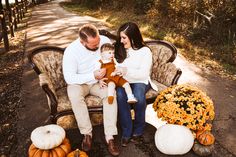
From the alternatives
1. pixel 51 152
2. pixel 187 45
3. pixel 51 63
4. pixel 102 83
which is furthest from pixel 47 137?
pixel 187 45

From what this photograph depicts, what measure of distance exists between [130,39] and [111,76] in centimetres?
64

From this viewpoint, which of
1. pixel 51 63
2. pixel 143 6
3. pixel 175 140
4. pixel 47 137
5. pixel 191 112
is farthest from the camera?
pixel 143 6

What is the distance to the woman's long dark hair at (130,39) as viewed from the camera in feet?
15.0

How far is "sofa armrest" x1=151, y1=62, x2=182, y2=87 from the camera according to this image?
4977 mm

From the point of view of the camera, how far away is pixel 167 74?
5.13 meters

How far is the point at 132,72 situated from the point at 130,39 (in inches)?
19.4

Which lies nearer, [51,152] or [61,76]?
[51,152]

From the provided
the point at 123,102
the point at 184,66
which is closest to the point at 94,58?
the point at 123,102

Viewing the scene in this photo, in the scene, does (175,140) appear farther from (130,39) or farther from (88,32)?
(88,32)

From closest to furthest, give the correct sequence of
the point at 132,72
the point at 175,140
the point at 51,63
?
1. the point at 175,140
2. the point at 132,72
3. the point at 51,63

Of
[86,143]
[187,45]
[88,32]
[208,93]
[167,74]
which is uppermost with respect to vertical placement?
[88,32]

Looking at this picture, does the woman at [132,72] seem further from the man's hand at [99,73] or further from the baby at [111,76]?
the man's hand at [99,73]

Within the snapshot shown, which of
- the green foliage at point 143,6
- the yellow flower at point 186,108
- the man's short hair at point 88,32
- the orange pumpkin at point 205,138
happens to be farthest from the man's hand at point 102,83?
the green foliage at point 143,6

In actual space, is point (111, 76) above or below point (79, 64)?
below
